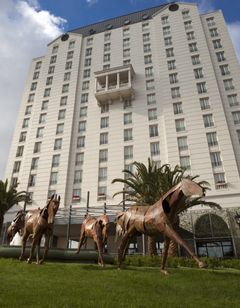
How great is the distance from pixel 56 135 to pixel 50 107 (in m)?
6.66

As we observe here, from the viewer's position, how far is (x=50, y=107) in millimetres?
48562

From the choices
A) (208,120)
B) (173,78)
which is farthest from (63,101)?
(208,120)

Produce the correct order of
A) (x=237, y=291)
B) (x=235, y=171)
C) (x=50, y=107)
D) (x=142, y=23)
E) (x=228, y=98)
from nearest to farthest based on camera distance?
1. (x=237, y=291)
2. (x=235, y=171)
3. (x=228, y=98)
4. (x=50, y=107)
5. (x=142, y=23)

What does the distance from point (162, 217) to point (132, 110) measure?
35.0 metres

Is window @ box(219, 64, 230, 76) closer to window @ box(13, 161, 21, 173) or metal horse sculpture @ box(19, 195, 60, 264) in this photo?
window @ box(13, 161, 21, 173)

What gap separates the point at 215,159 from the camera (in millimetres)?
35500

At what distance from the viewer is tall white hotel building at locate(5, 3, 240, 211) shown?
3725cm

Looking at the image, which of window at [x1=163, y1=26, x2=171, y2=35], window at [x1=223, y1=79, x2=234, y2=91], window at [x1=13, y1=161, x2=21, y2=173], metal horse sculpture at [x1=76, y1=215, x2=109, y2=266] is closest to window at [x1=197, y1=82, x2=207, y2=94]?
Answer: window at [x1=223, y1=79, x2=234, y2=91]

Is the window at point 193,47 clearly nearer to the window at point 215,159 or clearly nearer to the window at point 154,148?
the window at point 154,148

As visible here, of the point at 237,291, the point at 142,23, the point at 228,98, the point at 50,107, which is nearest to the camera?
the point at 237,291

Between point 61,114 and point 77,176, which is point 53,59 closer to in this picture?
point 61,114

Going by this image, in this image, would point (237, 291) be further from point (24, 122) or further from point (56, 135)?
point (24, 122)

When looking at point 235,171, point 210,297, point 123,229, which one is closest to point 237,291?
point 210,297

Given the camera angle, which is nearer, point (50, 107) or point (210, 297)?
point (210, 297)
